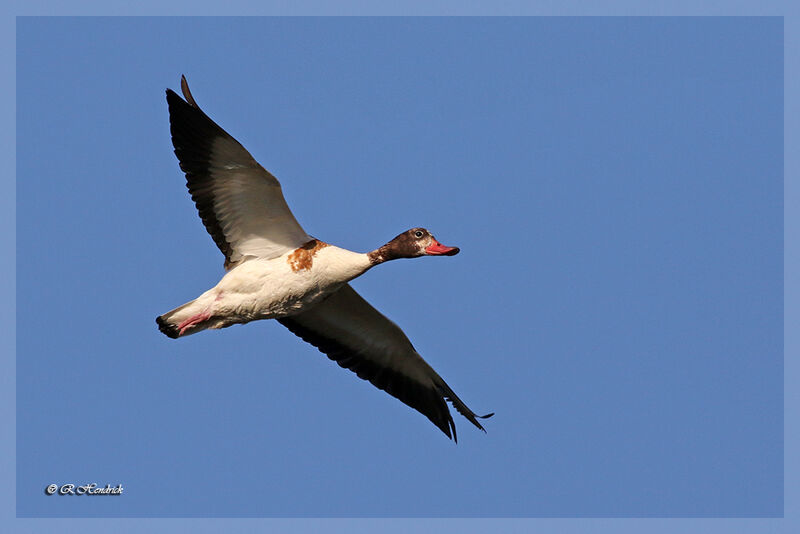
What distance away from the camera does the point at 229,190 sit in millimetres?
13000

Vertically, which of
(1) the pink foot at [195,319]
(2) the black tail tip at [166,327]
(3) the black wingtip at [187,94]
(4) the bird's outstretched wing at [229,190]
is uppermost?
(3) the black wingtip at [187,94]

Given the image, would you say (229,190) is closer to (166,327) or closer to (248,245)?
(248,245)

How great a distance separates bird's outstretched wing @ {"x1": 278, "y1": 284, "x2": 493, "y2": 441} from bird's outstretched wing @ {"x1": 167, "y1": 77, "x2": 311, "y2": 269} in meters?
1.42

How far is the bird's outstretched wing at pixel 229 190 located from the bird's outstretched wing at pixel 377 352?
142 cm

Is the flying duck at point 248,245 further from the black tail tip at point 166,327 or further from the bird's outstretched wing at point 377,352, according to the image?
the bird's outstretched wing at point 377,352

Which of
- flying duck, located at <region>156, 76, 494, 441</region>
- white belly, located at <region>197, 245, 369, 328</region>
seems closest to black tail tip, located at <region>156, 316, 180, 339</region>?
flying duck, located at <region>156, 76, 494, 441</region>

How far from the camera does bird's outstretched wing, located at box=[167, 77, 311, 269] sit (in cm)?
1270

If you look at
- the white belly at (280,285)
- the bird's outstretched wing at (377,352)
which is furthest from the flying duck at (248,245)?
the bird's outstretched wing at (377,352)

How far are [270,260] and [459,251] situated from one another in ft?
7.02

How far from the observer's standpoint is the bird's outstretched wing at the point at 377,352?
14.4 meters

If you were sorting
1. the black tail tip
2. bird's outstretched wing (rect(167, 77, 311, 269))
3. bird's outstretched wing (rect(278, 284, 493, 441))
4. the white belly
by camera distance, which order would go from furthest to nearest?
1. bird's outstretched wing (rect(278, 284, 493, 441))
2. the black tail tip
3. bird's outstretched wing (rect(167, 77, 311, 269))
4. the white belly

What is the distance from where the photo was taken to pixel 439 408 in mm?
15039

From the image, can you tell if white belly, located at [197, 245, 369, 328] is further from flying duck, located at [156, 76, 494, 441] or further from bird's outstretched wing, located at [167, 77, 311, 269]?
bird's outstretched wing, located at [167, 77, 311, 269]

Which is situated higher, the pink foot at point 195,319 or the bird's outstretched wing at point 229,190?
the bird's outstretched wing at point 229,190
